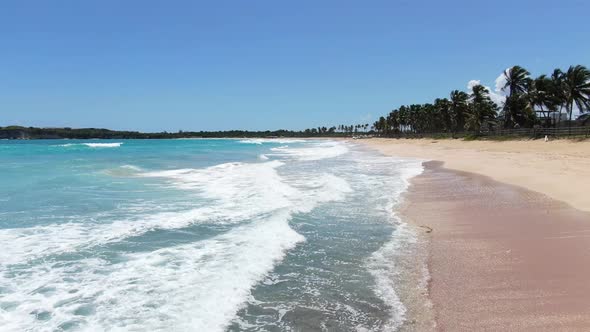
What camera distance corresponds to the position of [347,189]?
61.2 ft

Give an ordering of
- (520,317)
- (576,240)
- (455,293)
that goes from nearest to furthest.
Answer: (520,317) → (455,293) → (576,240)

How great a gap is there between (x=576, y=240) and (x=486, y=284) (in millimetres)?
3339

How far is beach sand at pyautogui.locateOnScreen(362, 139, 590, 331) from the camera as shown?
18.1 ft

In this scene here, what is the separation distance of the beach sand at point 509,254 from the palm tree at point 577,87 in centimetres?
4045

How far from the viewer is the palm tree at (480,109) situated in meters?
69.8

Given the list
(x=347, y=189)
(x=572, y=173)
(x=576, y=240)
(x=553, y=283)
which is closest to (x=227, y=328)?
(x=553, y=283)

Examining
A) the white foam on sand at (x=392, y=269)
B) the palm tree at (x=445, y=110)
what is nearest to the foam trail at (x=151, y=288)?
the white foam on sand at (x=392, y=269)

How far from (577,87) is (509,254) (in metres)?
52.4

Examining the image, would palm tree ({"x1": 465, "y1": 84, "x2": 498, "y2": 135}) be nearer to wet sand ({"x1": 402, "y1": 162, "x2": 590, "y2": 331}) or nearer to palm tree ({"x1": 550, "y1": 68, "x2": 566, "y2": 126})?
palm tree ({"x1": 550, "y1": 68, "x2": 566, "y2": 126})

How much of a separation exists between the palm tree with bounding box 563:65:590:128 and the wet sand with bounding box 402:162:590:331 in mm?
44902

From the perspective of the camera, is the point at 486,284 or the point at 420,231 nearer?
the point at 486,284

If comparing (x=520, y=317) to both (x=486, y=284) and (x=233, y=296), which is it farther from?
(x=233, y=296)

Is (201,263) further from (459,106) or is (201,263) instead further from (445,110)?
(445,110)

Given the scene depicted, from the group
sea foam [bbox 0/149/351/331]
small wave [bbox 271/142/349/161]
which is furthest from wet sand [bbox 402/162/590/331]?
small wave [bbox 271/142/349/161]
